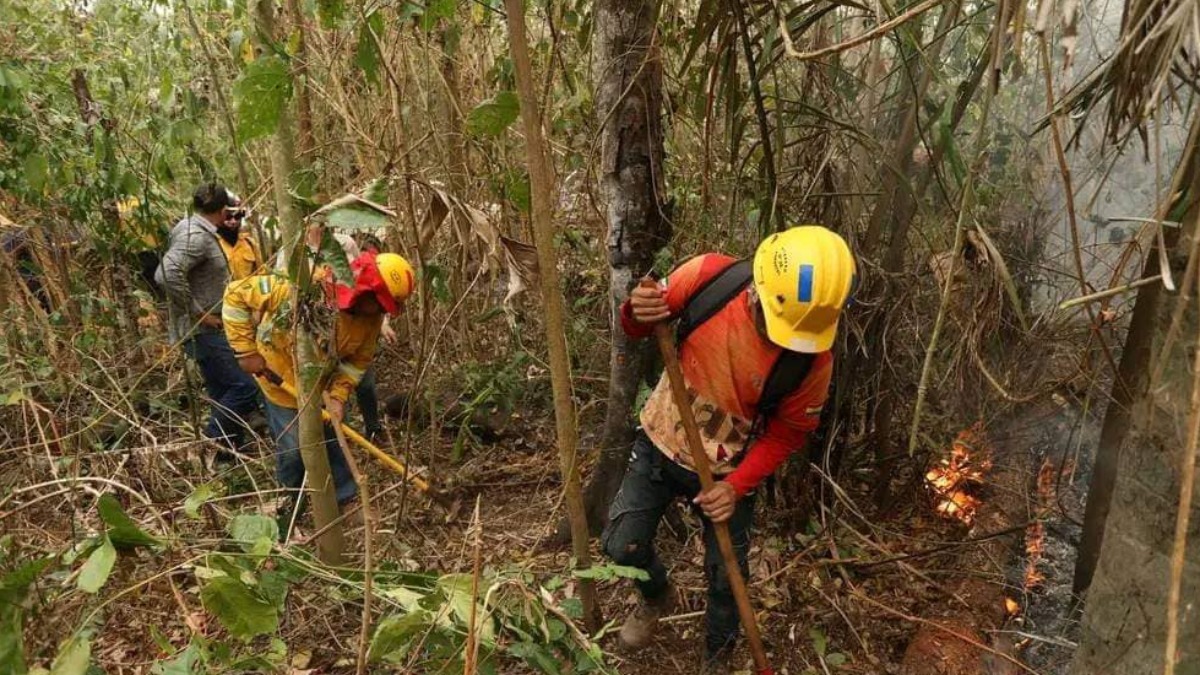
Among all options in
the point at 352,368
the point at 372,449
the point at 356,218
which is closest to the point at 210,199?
the point at 352,368

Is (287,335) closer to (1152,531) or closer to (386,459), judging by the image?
(386,459)

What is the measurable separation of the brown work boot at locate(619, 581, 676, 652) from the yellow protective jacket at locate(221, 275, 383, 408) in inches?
69.0

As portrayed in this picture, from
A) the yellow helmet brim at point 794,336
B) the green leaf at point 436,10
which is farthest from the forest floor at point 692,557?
the green leaf at point 436,10

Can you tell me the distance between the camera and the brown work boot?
314 cm

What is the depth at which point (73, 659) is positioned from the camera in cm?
141

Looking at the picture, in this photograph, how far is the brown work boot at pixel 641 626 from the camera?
3137 mm

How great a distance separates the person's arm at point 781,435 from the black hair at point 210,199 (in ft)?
11.0

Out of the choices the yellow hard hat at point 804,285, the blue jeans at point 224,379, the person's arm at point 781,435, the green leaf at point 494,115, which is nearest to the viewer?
the green leaf at point 494,115

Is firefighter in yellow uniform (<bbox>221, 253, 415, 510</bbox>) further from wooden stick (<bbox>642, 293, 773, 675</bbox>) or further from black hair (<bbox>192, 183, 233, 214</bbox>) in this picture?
wooden stick (<bbox>642, 293, 773, 675</bbox>)

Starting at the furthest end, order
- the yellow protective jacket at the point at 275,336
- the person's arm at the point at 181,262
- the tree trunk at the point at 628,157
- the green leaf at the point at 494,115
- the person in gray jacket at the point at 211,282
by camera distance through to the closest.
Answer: the person in gray jacket at the point at 211,282
the person's arm at the point at 181,262
the yellow protective jacket at the point at 275,336
the tree trunk at the point at 628,157
the green leaf at the point at 494,115

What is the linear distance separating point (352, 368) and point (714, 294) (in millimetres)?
2053

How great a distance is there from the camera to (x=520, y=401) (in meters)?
5.03

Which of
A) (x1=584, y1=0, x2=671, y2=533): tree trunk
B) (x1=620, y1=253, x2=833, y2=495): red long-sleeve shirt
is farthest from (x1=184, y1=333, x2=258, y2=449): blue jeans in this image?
(x1=620, y1=253, x2=833, y2=495): red long-sleeve shirt

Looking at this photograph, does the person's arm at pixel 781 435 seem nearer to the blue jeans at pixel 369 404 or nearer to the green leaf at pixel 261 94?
the green leaf at pixel 261 94
